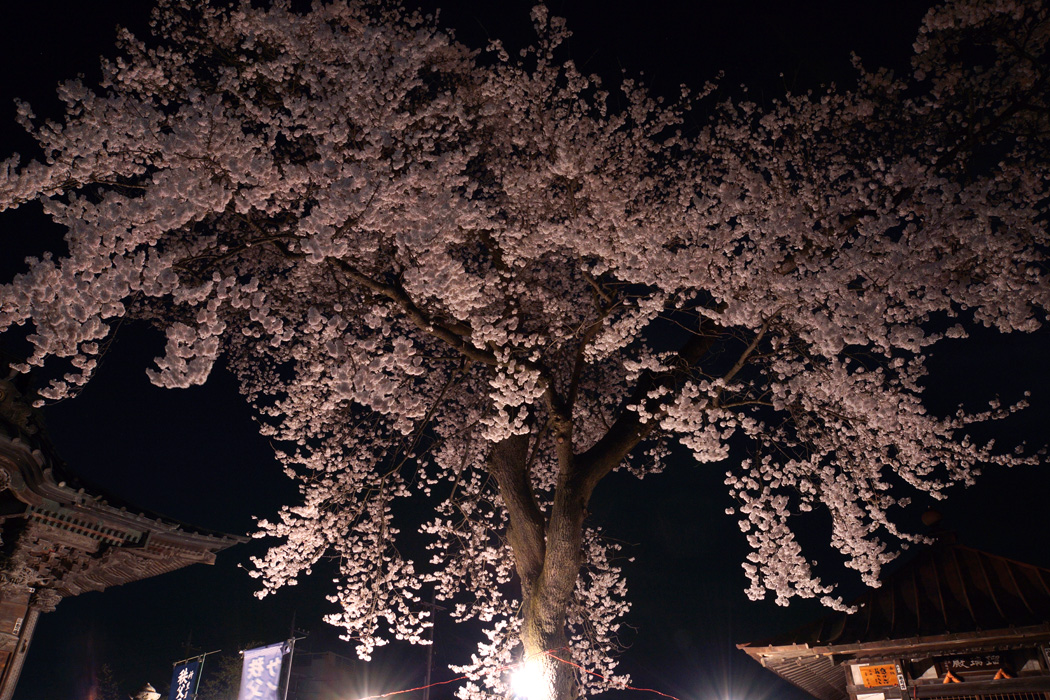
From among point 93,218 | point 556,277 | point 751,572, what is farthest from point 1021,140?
point 93,218

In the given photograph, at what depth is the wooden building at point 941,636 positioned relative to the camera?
305 inches

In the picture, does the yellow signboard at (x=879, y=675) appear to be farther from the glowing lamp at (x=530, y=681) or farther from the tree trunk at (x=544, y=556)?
the glowing lamp at (x=530, y=681)

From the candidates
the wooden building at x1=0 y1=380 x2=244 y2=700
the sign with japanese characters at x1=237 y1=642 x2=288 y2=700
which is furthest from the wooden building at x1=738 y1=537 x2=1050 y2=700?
the sign with japanese characters at x1=237 y1=642 x2=288 y2=700

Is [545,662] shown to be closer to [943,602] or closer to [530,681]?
[530,681]

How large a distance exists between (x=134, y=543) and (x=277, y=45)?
6.66 m

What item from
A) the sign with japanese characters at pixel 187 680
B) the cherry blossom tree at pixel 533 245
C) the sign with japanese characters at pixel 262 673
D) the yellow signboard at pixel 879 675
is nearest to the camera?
the cherry blossom tree at pixel 533 245

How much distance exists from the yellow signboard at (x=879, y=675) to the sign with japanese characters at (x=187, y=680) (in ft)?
49.6

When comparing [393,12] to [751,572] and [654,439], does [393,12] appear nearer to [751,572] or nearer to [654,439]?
[654,439]

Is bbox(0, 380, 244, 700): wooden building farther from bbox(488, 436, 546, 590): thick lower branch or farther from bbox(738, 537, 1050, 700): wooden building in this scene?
bbox(738, 537, 1050, 700): wooden building

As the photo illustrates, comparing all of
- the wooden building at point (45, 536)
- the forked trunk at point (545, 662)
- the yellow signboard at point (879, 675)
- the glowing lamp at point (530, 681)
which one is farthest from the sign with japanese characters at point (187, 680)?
the yellow signboard at point (879, 675)

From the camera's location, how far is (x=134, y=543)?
7.91 metres

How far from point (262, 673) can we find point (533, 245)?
39.5ft

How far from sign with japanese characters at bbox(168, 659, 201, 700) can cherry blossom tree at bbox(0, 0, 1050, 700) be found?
9.22m

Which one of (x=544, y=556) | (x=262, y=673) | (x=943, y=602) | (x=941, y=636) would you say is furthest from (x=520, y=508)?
(x=262, y=673)
